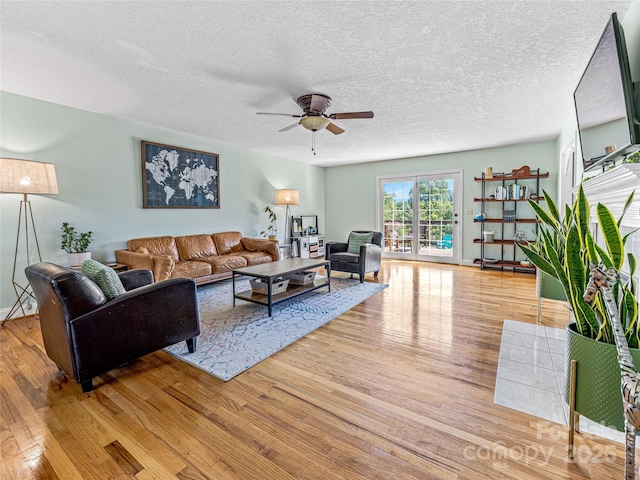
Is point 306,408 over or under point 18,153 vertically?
under

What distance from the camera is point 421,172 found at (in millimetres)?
6645

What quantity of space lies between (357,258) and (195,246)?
8.07ft

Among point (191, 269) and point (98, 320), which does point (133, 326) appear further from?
point (191, 269)

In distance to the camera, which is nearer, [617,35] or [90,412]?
[617,35]

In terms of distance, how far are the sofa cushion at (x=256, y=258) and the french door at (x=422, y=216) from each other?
3.33 meters

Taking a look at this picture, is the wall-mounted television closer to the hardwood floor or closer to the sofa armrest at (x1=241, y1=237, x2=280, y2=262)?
the hardwood floor

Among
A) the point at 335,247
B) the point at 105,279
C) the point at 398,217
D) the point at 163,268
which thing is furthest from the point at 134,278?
the point at 398,217

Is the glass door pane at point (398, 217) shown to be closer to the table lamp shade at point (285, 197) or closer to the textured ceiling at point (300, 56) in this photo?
the table lamp shade at point (285, 197)

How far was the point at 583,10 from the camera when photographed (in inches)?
75.3

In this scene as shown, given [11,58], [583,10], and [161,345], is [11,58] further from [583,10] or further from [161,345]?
[583,10]

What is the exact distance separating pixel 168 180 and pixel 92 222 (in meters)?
1.17

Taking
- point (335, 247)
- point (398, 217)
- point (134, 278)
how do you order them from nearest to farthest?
1. point (134, 278)
2. point (335, 247)
3. point (398, 217)

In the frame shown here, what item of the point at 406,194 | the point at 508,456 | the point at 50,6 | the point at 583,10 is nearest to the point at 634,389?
the point at 508,456

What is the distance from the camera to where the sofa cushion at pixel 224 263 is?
426cm
